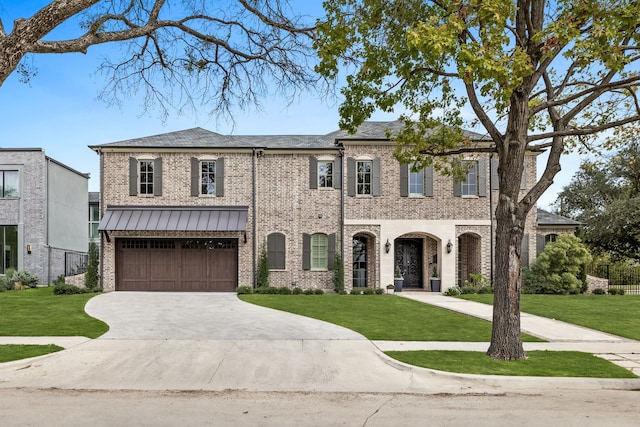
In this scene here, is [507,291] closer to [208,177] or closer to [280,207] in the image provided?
[280,207]

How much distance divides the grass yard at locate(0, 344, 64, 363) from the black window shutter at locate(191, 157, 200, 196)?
1290 centimetres

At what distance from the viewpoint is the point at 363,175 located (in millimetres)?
22375

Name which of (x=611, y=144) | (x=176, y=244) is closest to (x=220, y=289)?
(x=176, y=244)

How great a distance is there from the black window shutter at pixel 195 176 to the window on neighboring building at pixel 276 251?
12.6 feet

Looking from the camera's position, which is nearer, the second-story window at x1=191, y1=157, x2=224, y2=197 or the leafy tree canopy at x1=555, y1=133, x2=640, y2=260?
the second-story window at x1=191, y1=157, x2=224, y2=197

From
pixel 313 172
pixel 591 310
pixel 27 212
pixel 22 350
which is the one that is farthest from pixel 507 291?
pixel 27 212

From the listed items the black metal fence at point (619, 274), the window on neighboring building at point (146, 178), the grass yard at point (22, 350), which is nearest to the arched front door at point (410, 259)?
the black metal fence at point (619, 274)

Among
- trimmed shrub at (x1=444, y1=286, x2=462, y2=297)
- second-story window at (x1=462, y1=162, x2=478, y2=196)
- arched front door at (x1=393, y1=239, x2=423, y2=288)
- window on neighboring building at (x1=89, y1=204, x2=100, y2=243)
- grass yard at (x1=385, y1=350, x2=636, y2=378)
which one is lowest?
trimmed shrub at (x1=444, y1=286, x2=462, y2=297)

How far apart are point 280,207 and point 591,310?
12730mm

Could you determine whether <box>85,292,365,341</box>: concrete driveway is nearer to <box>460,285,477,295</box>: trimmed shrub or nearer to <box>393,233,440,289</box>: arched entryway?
<box>393,233,440,289</box>: arched entryway

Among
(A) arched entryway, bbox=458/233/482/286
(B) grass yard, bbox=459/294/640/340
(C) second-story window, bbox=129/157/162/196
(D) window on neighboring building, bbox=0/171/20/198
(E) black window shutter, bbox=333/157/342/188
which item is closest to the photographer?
(B) grass yard, bbox=459/294/640/340

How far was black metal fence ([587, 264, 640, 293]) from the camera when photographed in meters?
26.7

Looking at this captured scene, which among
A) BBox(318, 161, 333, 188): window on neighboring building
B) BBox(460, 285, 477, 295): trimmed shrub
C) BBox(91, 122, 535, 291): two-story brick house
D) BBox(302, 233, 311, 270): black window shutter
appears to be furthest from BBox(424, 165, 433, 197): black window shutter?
BBox(302, 233, 311, 270): black window shutter

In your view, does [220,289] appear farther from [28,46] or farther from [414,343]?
[28,46]
